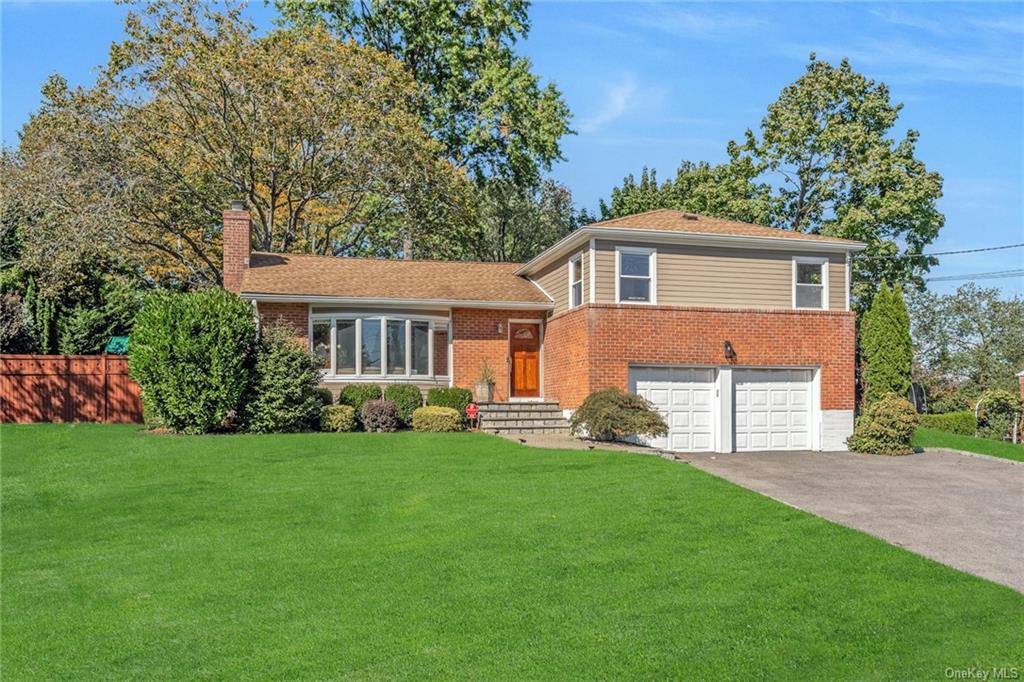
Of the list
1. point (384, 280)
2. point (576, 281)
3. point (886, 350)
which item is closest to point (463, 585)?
point (576, 281)

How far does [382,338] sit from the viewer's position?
77.7 ft

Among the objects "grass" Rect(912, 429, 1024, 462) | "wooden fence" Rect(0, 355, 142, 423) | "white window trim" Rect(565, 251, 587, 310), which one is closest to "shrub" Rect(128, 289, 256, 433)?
"wooden fence" Rect(0, 355, 142, 423)

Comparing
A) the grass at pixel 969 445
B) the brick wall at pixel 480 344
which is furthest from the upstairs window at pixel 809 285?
the brick wall at pixel 480 344

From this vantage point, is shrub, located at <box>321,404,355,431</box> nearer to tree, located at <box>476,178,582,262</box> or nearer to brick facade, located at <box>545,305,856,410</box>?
brick facade, located at <box>545,305,856,410</box>

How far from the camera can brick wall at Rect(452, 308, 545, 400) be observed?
79.6 feet

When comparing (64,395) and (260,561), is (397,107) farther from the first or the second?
(260,561)

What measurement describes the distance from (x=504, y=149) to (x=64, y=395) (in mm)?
19614

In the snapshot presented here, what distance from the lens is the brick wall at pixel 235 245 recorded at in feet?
81.6

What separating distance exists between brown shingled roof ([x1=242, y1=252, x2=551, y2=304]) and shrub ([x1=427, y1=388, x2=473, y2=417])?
2473mm

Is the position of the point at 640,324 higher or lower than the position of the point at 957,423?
higher

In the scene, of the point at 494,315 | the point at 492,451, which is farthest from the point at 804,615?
the point at 494,315

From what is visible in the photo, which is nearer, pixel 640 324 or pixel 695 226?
pixel 640 324

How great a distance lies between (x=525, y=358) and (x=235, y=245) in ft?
27.9

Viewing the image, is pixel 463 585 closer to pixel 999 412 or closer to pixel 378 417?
pixel 378 417
